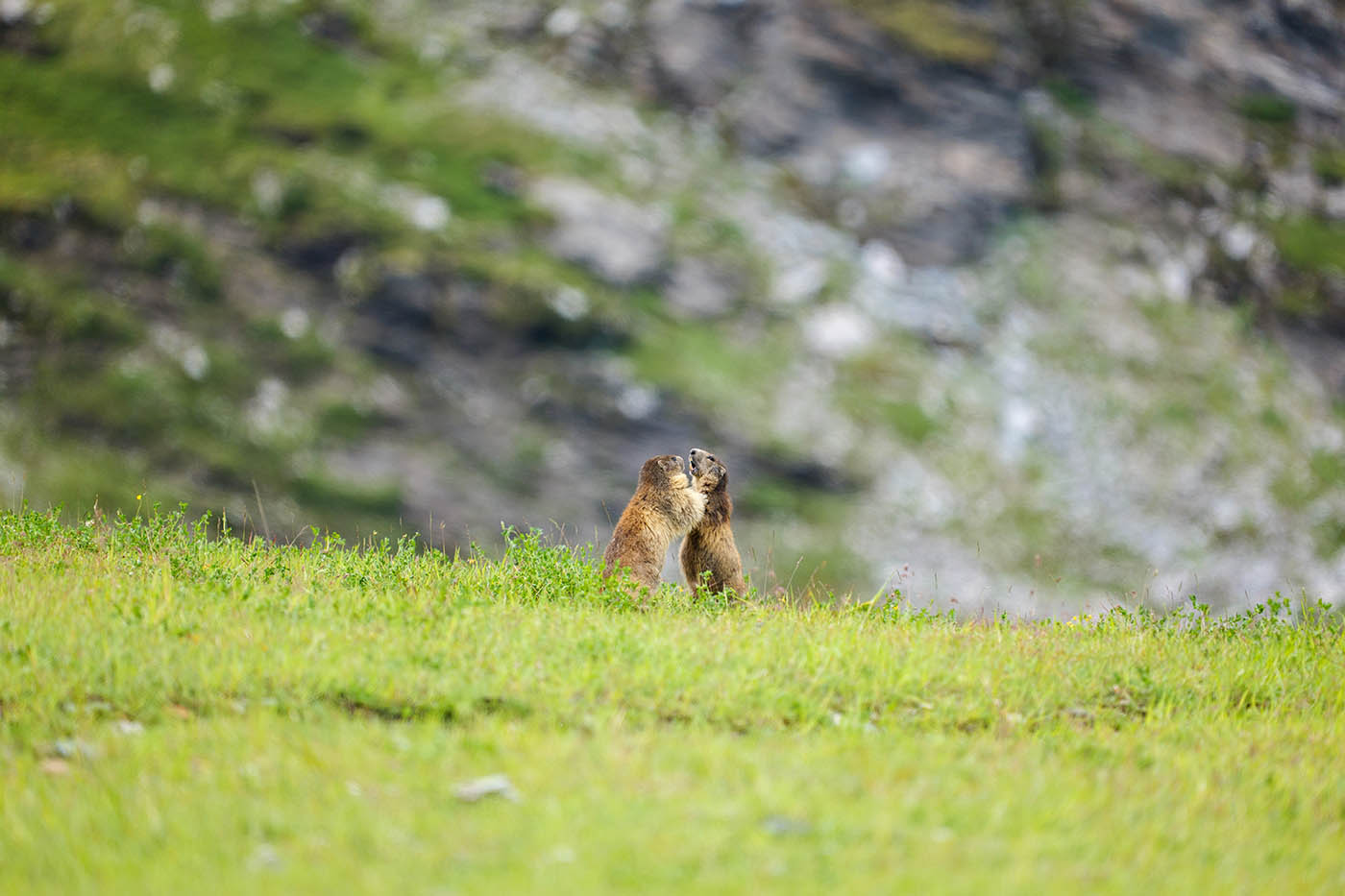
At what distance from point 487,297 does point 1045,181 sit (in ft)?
151

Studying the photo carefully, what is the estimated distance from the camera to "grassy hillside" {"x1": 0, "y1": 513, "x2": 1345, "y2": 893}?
7.31 m

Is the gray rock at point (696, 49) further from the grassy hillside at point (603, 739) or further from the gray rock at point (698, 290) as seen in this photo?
the grassy hillside at point (603, 739)

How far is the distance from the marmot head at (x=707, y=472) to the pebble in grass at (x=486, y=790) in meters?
8.21

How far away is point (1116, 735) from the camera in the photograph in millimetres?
10242

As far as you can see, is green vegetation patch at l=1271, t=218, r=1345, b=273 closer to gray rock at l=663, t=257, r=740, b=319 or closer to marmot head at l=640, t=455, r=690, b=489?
gray rock at l=663, t=257, r=740, b=319

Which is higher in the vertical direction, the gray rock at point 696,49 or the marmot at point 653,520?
the marmot at point 653,520

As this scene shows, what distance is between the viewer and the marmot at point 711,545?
15.5 meters

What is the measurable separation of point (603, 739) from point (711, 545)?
6771 millimetres

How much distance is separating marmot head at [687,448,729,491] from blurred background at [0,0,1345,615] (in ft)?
168

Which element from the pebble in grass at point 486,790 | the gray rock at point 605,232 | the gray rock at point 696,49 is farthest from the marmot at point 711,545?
the gray rock at point 696,49

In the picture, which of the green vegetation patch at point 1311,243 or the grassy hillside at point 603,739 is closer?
the grassy hillside at point 603,739

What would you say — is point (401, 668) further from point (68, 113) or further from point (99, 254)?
point (68, 113)

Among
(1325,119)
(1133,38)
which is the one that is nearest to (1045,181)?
(1133,38)

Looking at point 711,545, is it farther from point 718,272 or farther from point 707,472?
point 718,272
